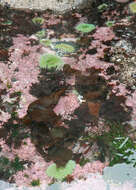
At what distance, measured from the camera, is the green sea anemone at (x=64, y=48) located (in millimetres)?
6305

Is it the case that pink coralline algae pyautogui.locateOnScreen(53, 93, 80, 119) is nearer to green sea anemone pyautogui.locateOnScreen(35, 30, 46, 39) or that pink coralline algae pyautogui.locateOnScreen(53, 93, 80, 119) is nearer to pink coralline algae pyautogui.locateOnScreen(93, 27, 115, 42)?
pink coralline algae pyautogui.locateOnScreen(93, 27, 115, 42)

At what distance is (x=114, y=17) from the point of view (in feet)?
24.2

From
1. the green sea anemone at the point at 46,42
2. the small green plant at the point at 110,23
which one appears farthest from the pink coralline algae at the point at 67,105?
the small green plant at the point at 110,23

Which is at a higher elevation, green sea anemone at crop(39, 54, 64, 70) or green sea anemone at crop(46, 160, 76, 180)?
green sea anemone at crop(39, 54, 64, 70)

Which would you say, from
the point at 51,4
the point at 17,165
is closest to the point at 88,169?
the point at 17,165

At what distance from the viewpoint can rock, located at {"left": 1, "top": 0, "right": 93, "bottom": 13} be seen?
775 centimetres

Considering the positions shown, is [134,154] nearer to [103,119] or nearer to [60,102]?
[103,119]

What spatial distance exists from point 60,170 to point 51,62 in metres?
2.45

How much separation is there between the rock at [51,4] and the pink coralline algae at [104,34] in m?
1.12

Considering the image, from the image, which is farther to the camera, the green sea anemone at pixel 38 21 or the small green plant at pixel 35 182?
the green sea anemone at pixel 38 21

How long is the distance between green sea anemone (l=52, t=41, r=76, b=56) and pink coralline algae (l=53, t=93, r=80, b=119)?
135cm

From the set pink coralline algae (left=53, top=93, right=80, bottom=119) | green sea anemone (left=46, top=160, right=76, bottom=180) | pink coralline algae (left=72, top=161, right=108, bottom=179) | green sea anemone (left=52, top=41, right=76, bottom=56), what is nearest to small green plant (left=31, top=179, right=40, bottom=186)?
green sea anemone (left=46, top=160, right=76, bottom=180)

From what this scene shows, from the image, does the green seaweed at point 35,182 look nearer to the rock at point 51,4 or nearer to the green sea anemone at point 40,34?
the green sea anemone at point 40,34

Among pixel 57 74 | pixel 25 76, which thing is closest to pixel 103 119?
pixel 57 74
